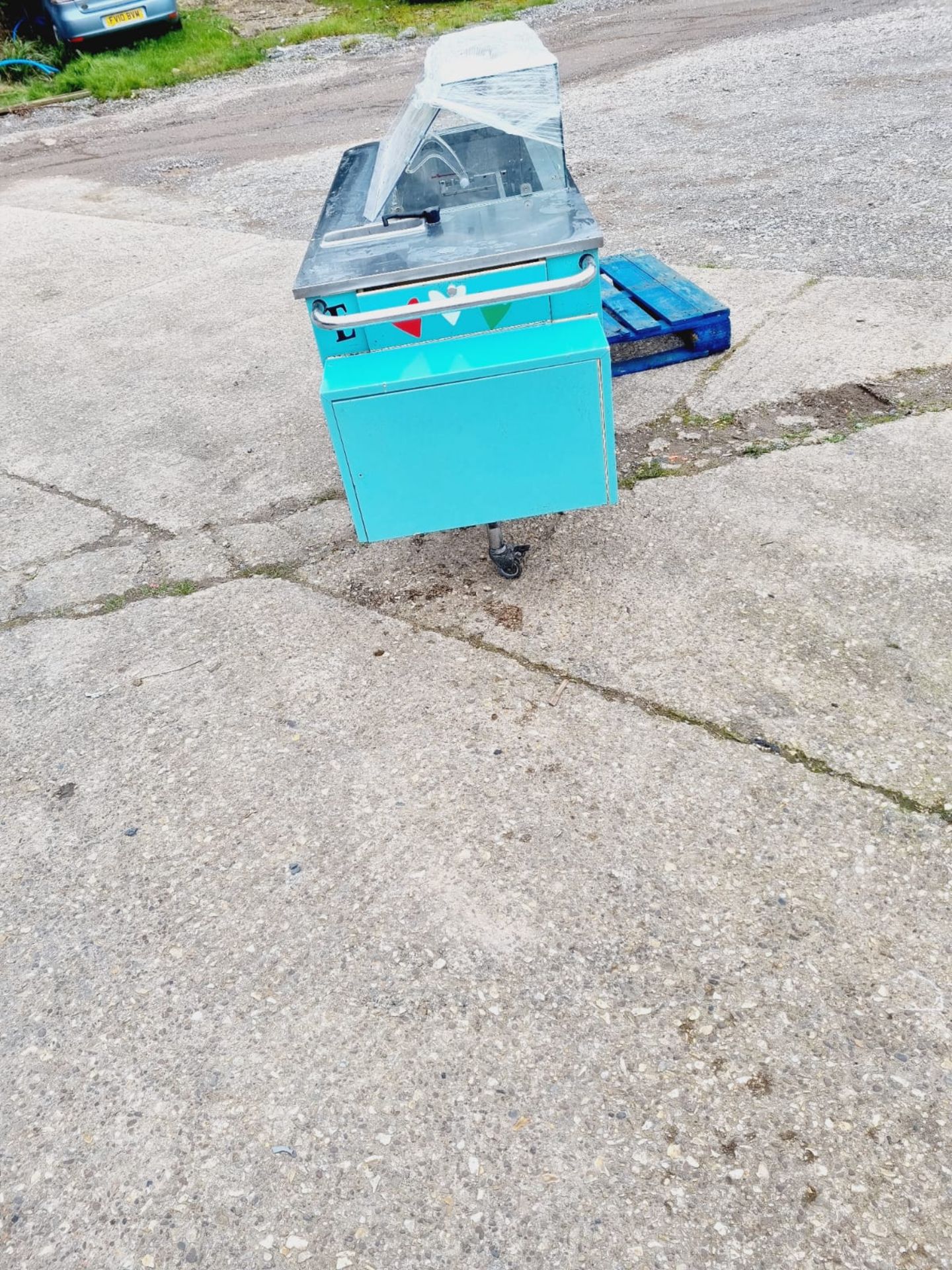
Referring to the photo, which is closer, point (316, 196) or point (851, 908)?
point (851, 908)

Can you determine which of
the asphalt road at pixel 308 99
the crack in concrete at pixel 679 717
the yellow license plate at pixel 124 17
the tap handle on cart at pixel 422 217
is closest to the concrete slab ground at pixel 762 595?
the crack in concrete at pixel 679 717

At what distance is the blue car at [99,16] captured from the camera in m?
12.7

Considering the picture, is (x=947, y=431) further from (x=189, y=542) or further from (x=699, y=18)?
(x=699, y=18)

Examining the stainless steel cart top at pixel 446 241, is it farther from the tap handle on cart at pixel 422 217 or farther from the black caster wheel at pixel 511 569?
the black caster wheel at pixel 511 569

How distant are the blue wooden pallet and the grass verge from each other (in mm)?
9713

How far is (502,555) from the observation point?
10.5 ft

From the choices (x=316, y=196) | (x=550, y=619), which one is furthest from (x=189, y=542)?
(x=316, y=196)

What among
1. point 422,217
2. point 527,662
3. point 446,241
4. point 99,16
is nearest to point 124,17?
point 99,16

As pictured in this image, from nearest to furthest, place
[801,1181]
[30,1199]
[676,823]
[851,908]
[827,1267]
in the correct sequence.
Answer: [827,1267]
[801,1181]
[30,1199]
[851,908]
[676,823]

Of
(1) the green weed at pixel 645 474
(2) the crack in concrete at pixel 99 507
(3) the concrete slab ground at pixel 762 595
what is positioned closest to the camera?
(3) the concrete slab ground at pixel 762 595

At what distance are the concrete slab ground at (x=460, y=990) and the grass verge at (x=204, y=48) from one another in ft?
41.0

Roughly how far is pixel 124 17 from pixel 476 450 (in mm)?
13778

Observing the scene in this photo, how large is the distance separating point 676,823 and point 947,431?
2144 mm

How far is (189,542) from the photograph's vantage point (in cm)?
376
